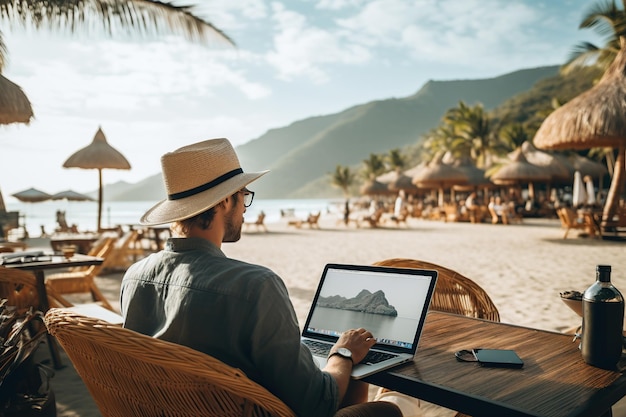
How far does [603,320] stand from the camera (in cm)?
138

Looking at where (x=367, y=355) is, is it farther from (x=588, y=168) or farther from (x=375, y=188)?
(x=375, y=188)

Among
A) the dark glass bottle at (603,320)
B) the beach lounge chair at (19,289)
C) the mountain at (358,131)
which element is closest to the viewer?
the dark glass bottle at (603,320)

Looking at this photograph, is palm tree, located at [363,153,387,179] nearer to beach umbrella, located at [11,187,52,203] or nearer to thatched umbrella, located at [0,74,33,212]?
beach umbrella, located at [11,187,52,203]

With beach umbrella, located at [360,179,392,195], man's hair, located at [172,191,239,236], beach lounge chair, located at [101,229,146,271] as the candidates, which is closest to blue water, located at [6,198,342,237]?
beach umbrella, located at [360,179,392,195]

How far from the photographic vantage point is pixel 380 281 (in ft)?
5.72

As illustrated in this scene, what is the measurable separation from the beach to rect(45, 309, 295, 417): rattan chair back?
1655 millimetres

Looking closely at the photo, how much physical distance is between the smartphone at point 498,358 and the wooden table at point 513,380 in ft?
0.09

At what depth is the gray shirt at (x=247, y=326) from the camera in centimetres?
122

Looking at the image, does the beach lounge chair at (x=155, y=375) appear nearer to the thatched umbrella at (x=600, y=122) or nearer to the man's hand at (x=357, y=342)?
the man's hand at (x=357, y=342)

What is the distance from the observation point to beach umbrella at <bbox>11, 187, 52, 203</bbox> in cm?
2120

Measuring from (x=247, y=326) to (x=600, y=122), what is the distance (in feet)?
43.7

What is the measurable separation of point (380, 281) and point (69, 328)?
996 millimetres

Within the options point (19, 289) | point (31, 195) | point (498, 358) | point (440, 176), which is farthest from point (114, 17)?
point (440, 176)

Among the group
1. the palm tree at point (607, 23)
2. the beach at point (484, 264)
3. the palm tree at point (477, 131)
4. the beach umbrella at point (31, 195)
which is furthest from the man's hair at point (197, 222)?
the palm tree at point (477, 131)
